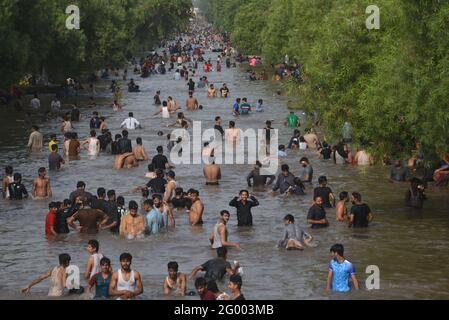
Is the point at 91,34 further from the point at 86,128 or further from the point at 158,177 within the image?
the point at 158,177

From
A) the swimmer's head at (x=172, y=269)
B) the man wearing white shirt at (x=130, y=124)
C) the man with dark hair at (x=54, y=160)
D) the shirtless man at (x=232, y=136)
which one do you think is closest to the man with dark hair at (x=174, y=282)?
the swimmer's head at (x=172, y=269)

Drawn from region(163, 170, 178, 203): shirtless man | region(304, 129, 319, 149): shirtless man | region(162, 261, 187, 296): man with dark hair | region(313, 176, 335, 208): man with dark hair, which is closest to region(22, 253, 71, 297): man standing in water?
region(162, 261, 187, 296): man with dark hair

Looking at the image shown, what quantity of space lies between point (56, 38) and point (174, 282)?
4719cm

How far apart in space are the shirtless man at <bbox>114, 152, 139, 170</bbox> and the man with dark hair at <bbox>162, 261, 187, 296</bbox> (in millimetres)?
16731

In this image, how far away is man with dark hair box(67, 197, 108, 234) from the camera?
24.5m

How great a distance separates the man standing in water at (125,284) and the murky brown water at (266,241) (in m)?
0.69

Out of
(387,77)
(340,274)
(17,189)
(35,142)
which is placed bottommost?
(340,274)

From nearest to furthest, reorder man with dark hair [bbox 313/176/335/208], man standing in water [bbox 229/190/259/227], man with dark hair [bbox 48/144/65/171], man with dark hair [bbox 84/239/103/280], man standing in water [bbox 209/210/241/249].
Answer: man with dark hair [bbox 84/239/103/280], man standing in water [bbox 209/210/241/249], man standing in water [bbox 229/190/259/227], man with dark hair [bbox 313/176/335/208], man with dark hair [bbox 48/144/65/171]

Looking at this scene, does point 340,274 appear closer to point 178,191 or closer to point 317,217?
point 317,217

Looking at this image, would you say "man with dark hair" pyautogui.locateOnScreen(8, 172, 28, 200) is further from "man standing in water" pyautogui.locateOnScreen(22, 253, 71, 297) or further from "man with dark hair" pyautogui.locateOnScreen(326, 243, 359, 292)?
"man with dark hair" pyautogui.locateOnScreen(326, 243, 359, 292)

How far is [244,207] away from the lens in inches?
1004

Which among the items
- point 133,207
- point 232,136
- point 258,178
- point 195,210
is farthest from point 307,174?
point 232,136

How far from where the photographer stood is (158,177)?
95.6 feet

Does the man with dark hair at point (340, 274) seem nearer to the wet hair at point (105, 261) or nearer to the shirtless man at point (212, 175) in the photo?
the wet hair at point (105, 261)
